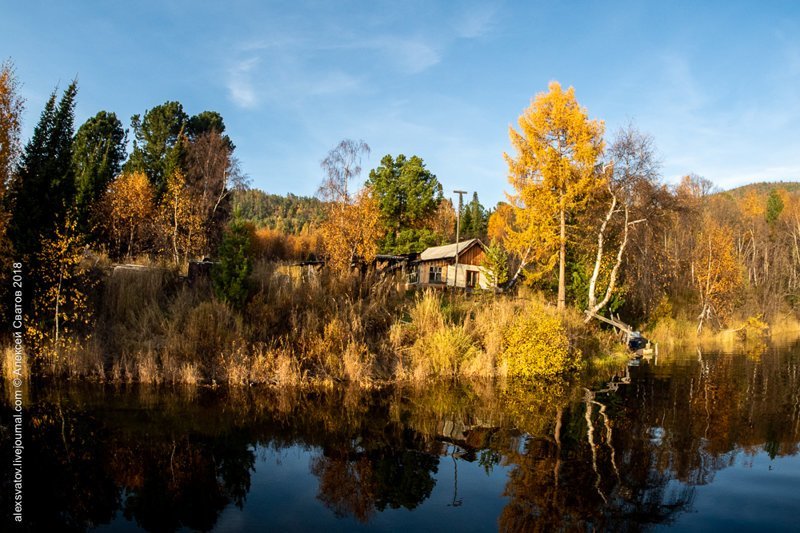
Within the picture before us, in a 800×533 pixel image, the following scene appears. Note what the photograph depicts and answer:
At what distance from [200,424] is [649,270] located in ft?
85.1

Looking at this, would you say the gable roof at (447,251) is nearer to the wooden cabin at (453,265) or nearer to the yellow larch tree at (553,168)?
the wooden cabin at (453,265)

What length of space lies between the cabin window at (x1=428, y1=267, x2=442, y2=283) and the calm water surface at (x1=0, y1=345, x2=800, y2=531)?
31618 mm

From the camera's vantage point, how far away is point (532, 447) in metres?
9.27

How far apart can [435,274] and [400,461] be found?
123ft

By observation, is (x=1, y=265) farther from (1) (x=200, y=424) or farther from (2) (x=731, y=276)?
(2) (x=731, y=276)

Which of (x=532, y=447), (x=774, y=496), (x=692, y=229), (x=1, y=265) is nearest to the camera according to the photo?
(x=774, y=496)

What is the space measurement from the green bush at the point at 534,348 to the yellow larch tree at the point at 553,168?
7371 millimetres

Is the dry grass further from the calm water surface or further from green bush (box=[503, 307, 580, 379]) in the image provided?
green bush (box=[503, 307, 580, 379])

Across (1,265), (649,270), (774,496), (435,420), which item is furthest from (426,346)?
(649,270)

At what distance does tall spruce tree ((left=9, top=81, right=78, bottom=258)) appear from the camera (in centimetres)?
1495

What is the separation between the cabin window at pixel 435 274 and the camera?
1788 inches

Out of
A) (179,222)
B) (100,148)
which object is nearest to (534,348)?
(179,222)

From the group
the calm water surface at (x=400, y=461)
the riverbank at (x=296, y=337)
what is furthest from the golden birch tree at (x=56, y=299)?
the calm water surface at (x=400, y=461)

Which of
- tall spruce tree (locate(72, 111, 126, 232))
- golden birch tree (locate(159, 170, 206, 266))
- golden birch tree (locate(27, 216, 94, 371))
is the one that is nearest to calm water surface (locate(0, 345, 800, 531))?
golden birch tree (locate(27, 216, 94, 371))
